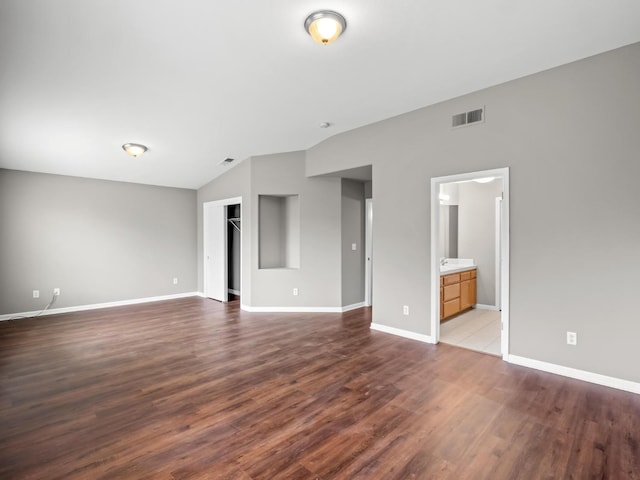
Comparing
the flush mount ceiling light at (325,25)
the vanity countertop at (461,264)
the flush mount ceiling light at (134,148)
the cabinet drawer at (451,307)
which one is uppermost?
the flush mount ceiling light at (325,25)

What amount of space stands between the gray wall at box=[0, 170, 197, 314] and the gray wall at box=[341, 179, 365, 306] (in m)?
3.81

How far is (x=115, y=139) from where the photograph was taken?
4598 millimetres

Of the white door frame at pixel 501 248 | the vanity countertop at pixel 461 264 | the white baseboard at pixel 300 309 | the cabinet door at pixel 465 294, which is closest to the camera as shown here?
the white door frame at pixel 501 248

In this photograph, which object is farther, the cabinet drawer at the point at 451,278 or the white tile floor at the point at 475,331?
the cabinet drawer at the point at 451,278

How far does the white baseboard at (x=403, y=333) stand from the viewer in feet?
13.3

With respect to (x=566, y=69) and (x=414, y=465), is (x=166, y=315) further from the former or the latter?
(x=566, y=69)

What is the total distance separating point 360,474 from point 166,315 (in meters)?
4.74

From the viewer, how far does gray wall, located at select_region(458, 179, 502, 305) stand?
5797 mm

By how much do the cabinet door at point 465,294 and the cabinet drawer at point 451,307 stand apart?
0.58ft

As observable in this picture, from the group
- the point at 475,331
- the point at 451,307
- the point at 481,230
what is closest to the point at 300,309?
the point at 451,307

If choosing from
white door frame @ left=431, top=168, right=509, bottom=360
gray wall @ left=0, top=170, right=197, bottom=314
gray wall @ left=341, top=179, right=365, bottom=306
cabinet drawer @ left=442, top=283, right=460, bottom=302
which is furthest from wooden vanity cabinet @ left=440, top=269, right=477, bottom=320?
gray wall @ left=0, top=170, right=197, bottom=314

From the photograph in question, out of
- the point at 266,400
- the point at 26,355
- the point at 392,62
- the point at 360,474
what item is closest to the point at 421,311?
the point at 266,400

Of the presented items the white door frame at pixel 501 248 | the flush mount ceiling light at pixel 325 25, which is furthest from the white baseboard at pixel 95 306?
the flush mount ceiling light at pixel 325 25

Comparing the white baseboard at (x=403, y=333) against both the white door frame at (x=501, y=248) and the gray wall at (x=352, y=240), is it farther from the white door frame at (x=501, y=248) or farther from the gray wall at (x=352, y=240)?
the gray wall at (x=352, y=240)
